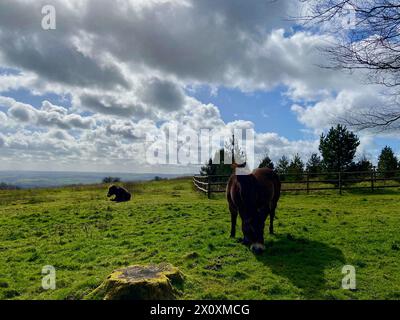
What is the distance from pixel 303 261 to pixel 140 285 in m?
4.25

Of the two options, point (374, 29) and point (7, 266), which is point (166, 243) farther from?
point (374, 29)

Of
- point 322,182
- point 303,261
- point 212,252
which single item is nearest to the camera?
point 303,261

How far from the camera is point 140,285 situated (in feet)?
18.0

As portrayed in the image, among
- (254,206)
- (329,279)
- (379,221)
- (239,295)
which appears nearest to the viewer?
(239,295)

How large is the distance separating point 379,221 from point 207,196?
12.0 metres

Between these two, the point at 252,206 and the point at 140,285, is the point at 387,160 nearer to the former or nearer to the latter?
the point at 252,206

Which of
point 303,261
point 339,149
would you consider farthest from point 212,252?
point 339,149

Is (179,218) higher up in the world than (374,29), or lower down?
lower down

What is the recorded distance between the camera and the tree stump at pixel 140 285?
17.9 ft

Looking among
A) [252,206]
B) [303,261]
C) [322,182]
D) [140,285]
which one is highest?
[252,206]

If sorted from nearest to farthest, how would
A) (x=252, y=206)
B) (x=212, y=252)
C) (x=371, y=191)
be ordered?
(x=252, y=206) < (x=212, y=252) < (x=371, y=191)

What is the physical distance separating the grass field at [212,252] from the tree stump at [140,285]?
14.0 inches

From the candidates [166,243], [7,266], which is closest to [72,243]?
[7,266]

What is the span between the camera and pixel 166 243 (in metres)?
9.82
